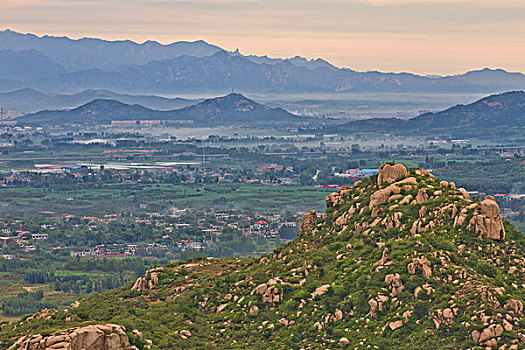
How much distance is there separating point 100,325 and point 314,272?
10606 mm

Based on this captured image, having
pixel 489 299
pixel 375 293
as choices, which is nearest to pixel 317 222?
pixel 375 293

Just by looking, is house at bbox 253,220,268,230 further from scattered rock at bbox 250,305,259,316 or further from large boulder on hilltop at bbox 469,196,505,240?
large boulder on hilltop at bbox 469,196,505,240

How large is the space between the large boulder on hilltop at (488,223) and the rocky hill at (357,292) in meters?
0.04

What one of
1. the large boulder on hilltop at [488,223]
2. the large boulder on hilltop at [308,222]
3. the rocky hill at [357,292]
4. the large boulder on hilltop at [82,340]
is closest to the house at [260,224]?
the large boulder on hilltop at [308,222]

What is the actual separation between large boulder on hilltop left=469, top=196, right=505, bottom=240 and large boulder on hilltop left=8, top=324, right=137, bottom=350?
1450 centimetres

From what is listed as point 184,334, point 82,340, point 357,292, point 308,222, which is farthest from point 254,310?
point 308,222

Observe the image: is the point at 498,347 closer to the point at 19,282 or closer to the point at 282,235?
the point at 19,282

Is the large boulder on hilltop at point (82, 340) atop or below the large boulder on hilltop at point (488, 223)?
below

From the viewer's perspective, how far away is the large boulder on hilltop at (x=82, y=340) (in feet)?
115

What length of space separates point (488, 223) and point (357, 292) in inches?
236

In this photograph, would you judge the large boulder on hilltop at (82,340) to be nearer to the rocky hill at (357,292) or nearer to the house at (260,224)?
the rocky hill at (357,292)

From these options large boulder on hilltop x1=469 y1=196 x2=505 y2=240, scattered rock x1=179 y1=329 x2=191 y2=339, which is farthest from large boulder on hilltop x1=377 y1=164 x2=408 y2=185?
scattered rock x1=179 y1=329 x2=191 y2=339

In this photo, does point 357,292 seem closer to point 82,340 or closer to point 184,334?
point 184,334

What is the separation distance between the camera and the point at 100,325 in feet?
118
